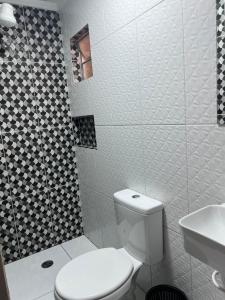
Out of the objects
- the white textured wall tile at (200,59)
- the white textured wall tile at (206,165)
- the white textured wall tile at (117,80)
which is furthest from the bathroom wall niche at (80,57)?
the white textured wall tile at (206,165)

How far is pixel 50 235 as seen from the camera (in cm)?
242

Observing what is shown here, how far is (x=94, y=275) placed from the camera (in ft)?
4.33

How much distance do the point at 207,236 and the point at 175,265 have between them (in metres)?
0.70

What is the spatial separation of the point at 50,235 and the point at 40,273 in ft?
1.35

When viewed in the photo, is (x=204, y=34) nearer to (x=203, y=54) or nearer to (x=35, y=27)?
(x=203, y=54)

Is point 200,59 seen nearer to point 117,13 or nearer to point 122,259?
point 117,13

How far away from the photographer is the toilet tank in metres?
1.33

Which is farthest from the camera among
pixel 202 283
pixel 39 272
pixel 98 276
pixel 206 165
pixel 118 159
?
pixel 39 272

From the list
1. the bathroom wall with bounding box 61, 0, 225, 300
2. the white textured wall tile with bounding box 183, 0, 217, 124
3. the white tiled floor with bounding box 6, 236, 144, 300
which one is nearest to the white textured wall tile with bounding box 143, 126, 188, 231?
the bathroom wall with bounding box 61, 0, 225, 300

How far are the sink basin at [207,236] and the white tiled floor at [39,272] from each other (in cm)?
100

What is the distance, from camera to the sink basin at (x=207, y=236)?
74 centimetres

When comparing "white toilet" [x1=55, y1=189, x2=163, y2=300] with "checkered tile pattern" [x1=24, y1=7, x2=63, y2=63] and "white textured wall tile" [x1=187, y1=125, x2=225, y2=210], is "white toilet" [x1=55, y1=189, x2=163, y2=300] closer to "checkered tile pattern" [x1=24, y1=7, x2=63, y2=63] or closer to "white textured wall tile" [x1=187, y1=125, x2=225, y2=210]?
"white textured wall tile" [x1=187, y1=125, x2=225, y2=210]

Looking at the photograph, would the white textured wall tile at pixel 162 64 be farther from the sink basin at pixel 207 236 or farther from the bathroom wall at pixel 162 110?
the sink basin at pixel 207 236

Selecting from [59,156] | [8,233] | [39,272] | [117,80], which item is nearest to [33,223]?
[8,233]
